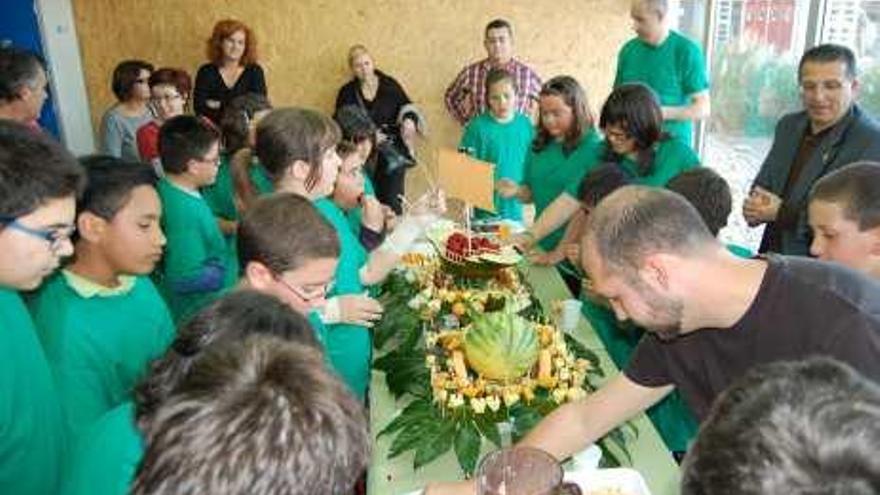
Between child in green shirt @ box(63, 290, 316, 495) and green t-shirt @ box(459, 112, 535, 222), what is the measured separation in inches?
112

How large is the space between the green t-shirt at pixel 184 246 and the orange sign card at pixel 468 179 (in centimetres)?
77

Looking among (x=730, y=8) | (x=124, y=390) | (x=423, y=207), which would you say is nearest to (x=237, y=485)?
(x=124, y=390)

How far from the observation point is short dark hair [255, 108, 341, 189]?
85.2 inches

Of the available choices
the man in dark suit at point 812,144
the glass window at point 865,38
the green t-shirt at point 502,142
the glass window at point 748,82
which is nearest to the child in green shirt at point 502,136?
the green t-shirt at point 502,142

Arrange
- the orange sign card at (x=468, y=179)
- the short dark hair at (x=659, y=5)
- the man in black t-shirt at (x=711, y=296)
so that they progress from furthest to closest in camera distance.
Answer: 1. the short dark hair at (x=659, y=5)
2. the orange sign card at (x=468, y=179)
3. the man in black t-shirt at (x=711, y=296)

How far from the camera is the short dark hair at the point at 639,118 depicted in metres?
2.76

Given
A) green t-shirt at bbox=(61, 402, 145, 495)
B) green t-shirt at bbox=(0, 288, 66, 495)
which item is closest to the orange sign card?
green t-shirt at bbox=(0, 288, 66, 495)

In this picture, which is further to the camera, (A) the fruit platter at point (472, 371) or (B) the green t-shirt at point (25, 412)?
(A) the fruit platter at point (472, 371)

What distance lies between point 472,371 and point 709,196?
0.90 meters

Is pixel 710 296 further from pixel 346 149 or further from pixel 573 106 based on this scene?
pixel 573 106

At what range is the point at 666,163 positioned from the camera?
2.79m

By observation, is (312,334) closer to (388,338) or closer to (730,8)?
(388,338)

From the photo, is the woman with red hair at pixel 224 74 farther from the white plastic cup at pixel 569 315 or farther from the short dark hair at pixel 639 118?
the white plastic cup at pixel 569 315

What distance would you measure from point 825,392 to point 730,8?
190 inches
